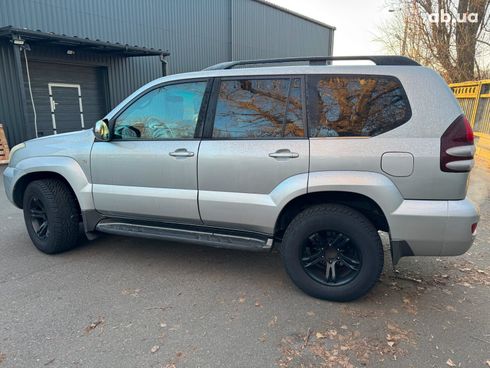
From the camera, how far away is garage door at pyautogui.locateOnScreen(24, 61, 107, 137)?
11602 millimetres

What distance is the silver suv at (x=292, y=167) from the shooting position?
285 cm

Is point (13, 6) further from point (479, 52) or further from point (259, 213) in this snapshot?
point (479, 52)

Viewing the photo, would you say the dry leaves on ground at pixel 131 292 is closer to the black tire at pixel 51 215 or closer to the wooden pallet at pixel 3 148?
the black tire at pixel 51 215

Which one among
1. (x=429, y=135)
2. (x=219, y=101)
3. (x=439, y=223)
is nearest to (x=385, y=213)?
(x=439, y=223)

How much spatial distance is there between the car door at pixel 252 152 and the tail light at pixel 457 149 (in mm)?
1035

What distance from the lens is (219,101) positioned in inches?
136

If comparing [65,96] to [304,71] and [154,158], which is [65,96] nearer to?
[154,158]

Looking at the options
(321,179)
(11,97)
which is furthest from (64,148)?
(11,97)

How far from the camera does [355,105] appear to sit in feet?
9.96

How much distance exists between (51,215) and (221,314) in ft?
7.41

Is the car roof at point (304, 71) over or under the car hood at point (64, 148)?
over

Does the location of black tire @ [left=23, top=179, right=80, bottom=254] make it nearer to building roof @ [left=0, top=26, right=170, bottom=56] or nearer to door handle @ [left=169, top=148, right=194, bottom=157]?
door handle @ [left=169, top=148, right=194, bottom=157]

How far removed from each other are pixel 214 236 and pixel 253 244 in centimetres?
41

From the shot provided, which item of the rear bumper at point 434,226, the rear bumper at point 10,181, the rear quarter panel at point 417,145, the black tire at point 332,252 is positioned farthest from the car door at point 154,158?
the rear bumper at point 434,226
